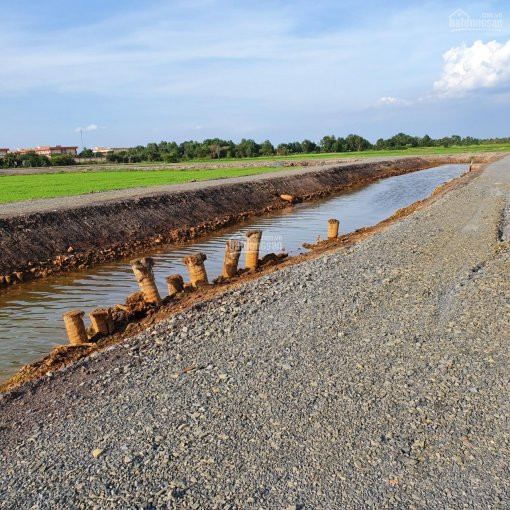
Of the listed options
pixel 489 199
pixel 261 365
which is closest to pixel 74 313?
pixel 261 365

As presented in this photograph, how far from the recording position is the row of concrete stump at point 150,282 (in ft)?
26.9

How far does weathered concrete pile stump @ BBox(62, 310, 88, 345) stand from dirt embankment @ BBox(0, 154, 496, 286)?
25.0 ft

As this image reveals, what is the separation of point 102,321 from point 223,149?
315 ft

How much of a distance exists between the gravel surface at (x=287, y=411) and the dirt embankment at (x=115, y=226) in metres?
9.30

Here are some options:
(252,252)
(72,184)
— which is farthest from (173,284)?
(72,184)

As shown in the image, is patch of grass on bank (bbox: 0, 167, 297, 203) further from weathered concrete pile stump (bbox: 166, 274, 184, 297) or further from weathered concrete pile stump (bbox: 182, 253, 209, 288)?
weathered concrete pile stump (bbox: 166, 274, 184, 297)

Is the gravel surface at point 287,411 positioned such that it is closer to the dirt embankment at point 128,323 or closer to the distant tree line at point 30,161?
the dirt embankment at point 128,323

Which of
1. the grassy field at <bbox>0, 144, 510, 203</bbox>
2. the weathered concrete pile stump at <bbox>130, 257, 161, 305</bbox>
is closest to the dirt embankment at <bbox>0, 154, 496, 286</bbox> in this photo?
the grassy field at <bbox>0, 144, 510, 203</bbox>

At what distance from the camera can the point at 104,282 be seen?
14312 mm

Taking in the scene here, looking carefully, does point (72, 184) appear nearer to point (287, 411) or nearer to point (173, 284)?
point (173, 284)

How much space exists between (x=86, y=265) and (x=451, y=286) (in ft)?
37.8

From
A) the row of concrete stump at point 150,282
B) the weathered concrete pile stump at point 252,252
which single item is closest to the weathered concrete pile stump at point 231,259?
the row of concrete stump at point 150,282

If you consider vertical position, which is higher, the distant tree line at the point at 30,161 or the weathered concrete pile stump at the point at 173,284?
the weathered concrete pile stump at the point at 173,284

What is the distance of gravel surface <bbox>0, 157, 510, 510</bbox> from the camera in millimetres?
4191
